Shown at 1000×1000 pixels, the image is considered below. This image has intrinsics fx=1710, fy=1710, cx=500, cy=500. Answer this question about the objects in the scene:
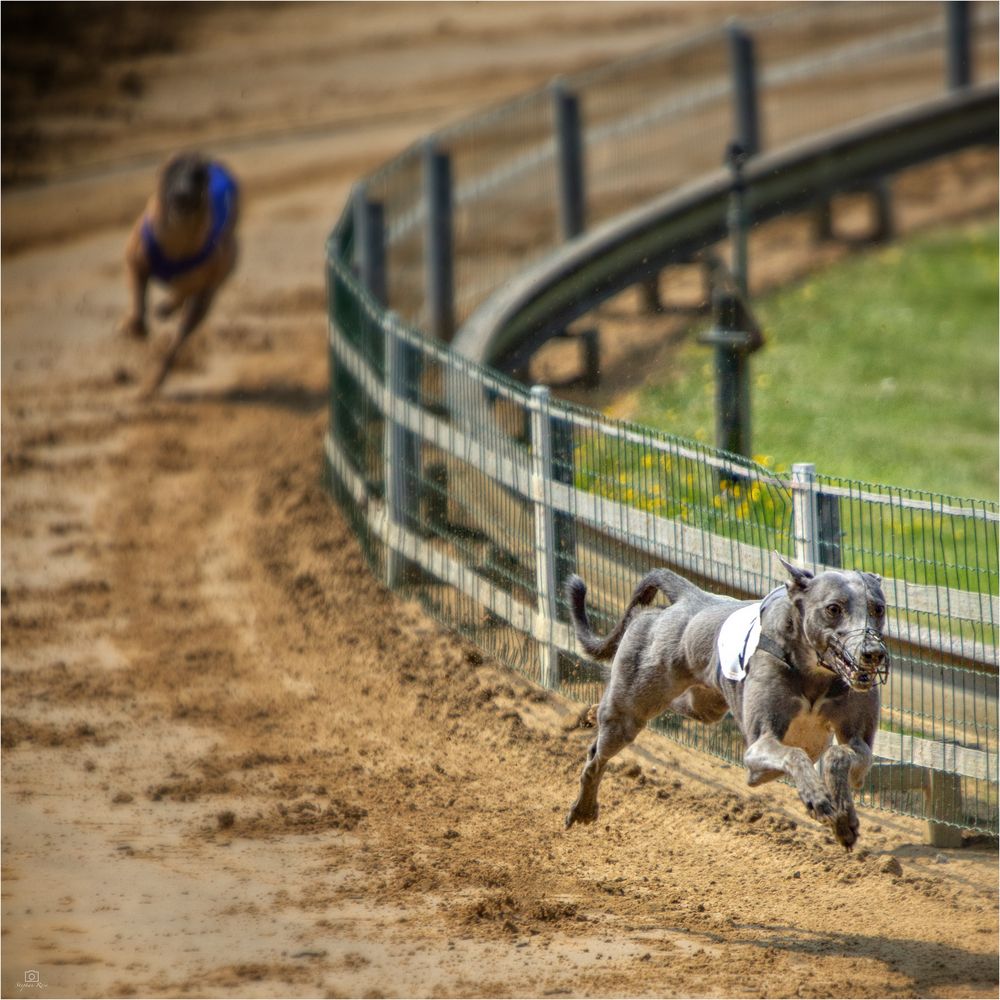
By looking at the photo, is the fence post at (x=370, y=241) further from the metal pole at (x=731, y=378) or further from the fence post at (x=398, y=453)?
the metal pole at (x=731, y=378)

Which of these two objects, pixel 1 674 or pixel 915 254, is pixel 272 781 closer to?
pixel 1 674

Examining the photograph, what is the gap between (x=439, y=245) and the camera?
41.0ft

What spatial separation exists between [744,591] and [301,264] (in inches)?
405

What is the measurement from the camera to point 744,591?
688 cm

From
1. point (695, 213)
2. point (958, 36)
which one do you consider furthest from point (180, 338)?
point (958, 36)

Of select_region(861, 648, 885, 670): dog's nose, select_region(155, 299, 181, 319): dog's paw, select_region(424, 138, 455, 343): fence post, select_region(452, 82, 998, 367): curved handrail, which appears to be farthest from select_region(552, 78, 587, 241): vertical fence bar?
select_region(861, 648, 885, 670): dog's nose

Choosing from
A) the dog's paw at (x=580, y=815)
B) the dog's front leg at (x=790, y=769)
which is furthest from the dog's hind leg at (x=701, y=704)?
the dog's front leg at (x=790, y=769)

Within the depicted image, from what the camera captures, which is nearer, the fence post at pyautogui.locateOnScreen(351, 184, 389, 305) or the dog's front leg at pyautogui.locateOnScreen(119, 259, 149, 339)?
the fence post at pyautogui.locateOnScreen(351, 184, 389, 305)

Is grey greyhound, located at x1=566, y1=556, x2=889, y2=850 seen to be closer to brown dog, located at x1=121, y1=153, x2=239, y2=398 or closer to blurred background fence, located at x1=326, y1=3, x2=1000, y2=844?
blurred background fence, located at x1=326, y1=3, x2=1000, y2=844

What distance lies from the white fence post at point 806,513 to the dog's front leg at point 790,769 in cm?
130

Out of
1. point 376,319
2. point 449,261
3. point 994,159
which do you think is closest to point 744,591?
point 376,319

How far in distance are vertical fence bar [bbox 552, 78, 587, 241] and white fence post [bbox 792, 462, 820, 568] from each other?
696cm

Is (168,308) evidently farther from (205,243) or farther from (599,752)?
(599,752)

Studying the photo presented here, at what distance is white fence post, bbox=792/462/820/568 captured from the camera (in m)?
6.39
